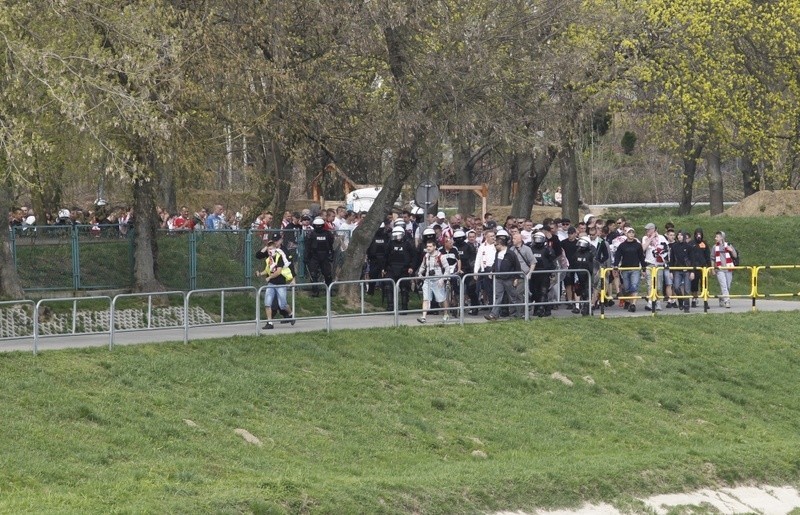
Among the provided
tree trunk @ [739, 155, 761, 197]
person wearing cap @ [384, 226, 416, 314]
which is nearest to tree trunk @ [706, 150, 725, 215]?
tree trunk @ [739, 155, 761, 197]

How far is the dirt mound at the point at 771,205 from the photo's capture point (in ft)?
156

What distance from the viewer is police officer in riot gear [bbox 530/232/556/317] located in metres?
28.2

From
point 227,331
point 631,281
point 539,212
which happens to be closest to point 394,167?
point 631,281

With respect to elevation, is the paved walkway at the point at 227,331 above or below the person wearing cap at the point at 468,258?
below

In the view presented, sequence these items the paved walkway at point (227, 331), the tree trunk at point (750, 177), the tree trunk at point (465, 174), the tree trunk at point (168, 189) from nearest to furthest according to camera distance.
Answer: the paved walkway at point (227, 331) < the tree trunk at point (168, 189) < the tree trunk at point (465, 174) < the tree trunk at point (750, 177)

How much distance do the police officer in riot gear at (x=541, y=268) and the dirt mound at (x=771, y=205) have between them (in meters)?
20.8

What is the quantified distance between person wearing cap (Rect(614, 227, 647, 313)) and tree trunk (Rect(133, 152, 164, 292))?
977cm

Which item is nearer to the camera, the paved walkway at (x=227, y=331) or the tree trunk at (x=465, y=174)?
the paved walkway at (x=227, y=331)

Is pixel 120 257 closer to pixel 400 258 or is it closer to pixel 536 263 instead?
pixel 400 258

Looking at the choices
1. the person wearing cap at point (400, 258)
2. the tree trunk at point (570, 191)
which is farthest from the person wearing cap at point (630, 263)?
the tree trunk at point (570, 191)

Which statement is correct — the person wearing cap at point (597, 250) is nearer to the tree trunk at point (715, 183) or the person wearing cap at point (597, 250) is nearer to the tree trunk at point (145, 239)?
the tree trunk at point (145, 239)

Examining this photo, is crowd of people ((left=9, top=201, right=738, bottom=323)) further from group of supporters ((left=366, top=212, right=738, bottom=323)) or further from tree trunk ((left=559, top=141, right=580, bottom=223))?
tree trunk ((left=559, top=141, right=580, bottom=223))

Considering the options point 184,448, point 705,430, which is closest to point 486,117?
point 705,430

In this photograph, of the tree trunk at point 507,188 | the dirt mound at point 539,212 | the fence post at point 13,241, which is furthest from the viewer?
the tree trunk at point 507,188
